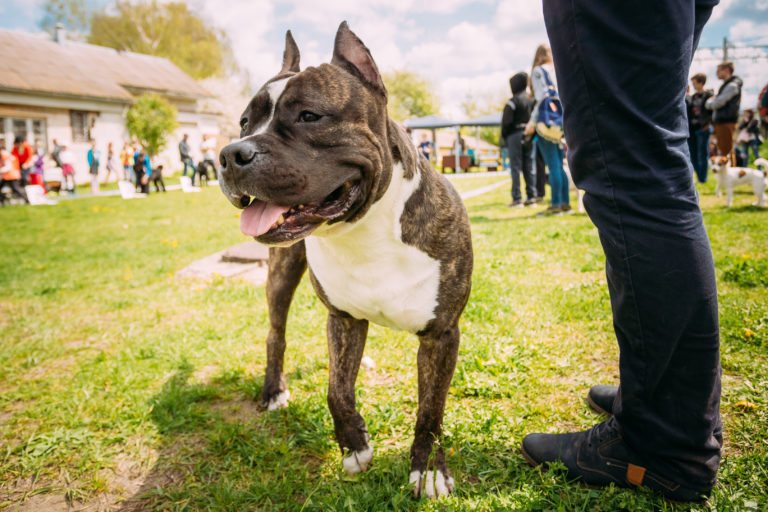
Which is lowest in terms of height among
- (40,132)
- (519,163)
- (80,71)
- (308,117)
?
(308,117)

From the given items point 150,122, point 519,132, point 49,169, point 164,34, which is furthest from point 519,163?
point 164,34

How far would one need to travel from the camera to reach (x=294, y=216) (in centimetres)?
172

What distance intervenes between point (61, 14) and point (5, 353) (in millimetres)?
48544

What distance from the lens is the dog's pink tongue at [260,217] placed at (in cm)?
171

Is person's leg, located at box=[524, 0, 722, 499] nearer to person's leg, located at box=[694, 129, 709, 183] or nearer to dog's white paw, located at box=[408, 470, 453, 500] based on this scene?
dog's white paw, located at box=[408, 470, 453, 500]

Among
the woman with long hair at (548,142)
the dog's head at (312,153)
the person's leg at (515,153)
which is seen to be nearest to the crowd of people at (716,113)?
the woman with long hair at (548,142)

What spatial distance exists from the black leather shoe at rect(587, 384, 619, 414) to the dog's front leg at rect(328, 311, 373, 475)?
1102 mm

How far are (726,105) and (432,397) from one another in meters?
9.48

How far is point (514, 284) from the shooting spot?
4340mm

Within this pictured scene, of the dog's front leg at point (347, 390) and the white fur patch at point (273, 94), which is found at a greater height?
the white fur patch at point (273, 94)

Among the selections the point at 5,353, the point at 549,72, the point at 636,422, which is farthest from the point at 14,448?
the point at 549,72

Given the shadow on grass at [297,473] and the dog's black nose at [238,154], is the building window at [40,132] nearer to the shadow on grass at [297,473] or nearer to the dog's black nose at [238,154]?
the shadow on grass at [297,473]

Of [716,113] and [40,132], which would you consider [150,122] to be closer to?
[40,132]

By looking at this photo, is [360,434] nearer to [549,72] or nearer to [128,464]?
[128,464]
